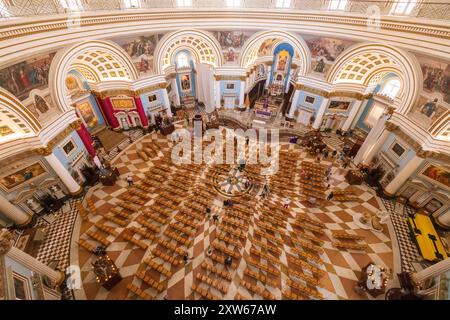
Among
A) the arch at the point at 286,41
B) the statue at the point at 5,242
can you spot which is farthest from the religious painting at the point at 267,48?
the statue at the point at 5,242

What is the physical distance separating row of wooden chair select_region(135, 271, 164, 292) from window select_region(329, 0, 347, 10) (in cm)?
2268

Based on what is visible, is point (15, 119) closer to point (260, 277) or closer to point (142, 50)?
point (142, 50)

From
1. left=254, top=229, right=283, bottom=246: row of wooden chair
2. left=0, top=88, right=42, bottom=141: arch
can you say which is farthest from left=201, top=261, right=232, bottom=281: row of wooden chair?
left=0, top=88, right=42, bottom=141: arch

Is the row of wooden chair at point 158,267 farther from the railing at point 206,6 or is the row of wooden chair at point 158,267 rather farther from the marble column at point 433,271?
the railing at point 206,6

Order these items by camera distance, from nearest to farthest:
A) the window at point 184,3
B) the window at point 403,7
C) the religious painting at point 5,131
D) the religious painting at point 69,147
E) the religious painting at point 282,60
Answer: the religious painting at point 5,131
the window at point 403,7
the religious painting at point 69,147
the window at point 184,3
the religious painting at point 282,60

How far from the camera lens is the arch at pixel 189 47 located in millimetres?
17547

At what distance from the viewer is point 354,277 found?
1016 centimetres

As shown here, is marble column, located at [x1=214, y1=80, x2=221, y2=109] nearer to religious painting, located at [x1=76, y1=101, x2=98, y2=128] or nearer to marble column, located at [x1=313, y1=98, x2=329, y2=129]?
marble column, located at [x1=313, y1=98, x2=329, y2=129]

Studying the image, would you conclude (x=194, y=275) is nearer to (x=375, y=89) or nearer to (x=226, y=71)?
(x=226, y=71)

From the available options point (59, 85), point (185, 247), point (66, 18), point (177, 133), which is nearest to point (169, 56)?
point (177, 133)

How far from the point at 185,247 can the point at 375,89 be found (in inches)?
867

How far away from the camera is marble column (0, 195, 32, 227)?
10828 millimetres

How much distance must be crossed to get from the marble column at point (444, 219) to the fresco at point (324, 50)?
13876 mm

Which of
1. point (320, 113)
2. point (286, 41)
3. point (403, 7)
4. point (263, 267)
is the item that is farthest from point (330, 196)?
point (286, 41)
